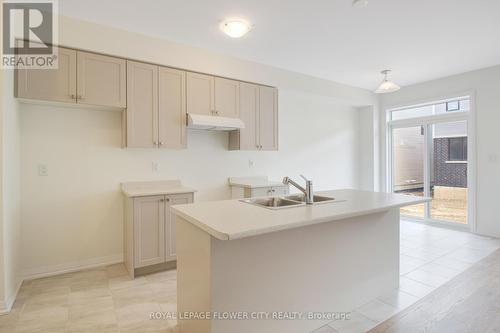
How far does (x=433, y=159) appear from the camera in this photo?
16.5 ft

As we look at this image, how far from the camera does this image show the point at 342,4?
245 centimetres

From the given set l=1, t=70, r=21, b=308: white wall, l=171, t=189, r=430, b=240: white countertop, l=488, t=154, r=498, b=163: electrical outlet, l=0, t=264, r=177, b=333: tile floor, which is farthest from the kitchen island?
l=488, t=154, r=498, b=163: electrical outlet

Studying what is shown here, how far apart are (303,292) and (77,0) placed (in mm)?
3166

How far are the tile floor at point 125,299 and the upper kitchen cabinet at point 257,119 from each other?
6.50 ft

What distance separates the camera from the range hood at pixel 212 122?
10.7 feet

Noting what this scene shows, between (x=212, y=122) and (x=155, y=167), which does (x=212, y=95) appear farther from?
(x=155, y=167)

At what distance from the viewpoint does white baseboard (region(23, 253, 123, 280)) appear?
9.34ft

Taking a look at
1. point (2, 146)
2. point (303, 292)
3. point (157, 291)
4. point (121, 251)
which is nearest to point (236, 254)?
point (303, 292)

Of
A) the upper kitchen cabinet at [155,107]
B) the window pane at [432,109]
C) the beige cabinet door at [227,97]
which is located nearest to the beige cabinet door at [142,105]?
the upper kitchen cabinet at [155,107]

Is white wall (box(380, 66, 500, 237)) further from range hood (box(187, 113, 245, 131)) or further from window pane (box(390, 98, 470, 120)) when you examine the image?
range hood (box(187, 113, 245, 131))

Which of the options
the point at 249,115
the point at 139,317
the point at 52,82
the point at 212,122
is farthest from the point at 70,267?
the point at 249,115

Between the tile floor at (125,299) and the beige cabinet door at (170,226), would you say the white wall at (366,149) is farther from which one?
the beige cabinet door at (170,226)

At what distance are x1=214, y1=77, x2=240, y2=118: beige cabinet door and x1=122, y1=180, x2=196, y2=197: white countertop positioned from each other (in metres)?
1.11

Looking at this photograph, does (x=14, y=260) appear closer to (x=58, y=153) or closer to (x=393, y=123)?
(x=58, y=153)
